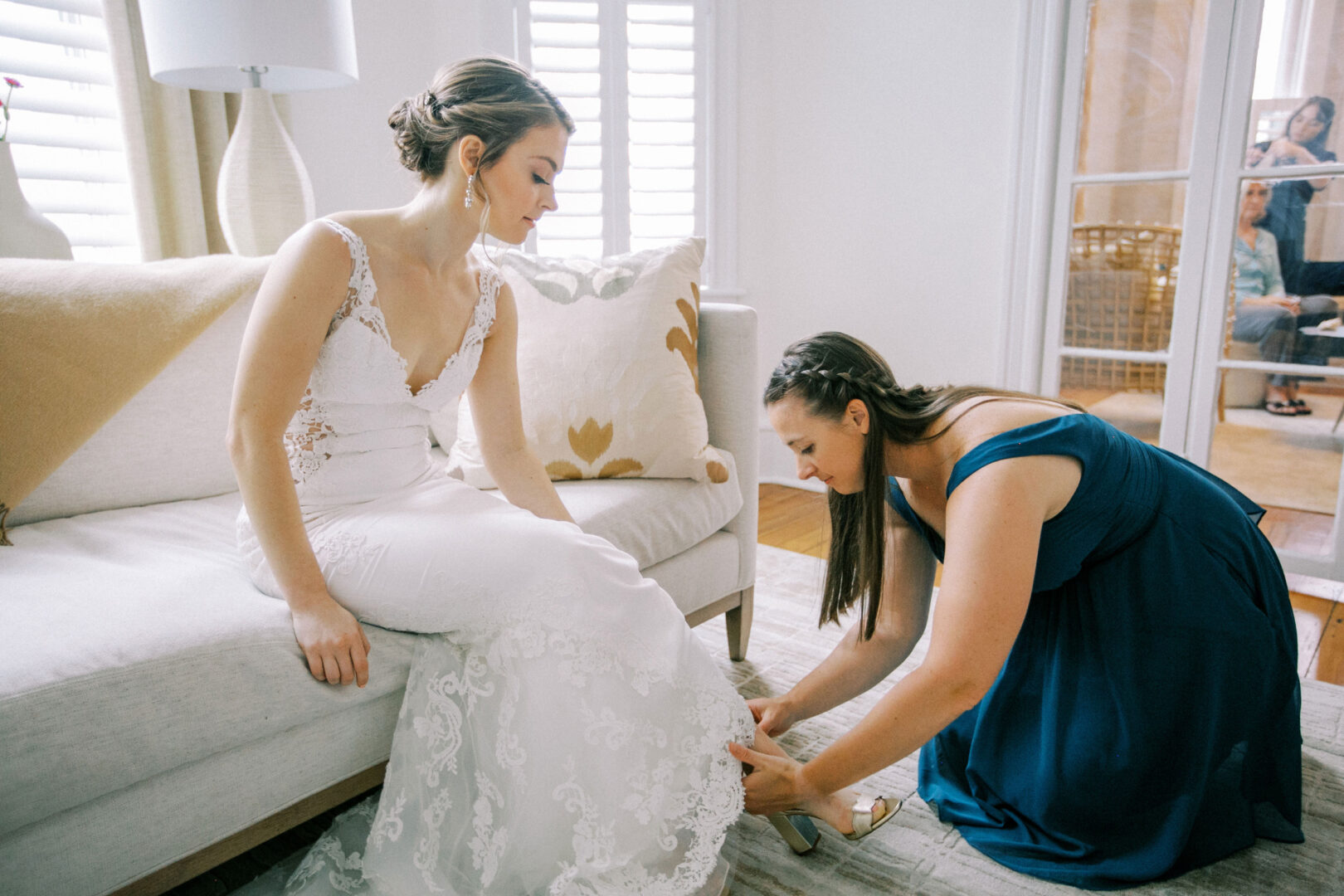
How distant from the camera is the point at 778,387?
1128 millimetres

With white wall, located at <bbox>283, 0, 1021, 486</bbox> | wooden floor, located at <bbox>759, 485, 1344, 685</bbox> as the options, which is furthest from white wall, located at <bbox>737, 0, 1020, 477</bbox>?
wooden floor, located at <bbox>759, 485, 1344, 685</bbox>

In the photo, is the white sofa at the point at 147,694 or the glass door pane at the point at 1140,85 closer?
the white sofa at the point at 147,694

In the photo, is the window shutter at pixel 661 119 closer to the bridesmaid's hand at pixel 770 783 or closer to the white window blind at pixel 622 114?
the white window blind at pixel 622 114

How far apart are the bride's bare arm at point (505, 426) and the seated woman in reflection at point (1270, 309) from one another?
209 cm

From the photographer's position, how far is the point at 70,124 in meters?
2.07

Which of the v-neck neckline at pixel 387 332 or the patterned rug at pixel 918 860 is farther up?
the v-neck neckline at pixel 387 332

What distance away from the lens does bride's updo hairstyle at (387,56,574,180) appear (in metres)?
1.15

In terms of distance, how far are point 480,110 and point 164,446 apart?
2.79ft

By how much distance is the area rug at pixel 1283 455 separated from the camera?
2330mm

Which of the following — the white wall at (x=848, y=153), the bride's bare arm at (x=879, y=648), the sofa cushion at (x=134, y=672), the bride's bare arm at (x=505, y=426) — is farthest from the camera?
the white wall at (x=848, y=153)

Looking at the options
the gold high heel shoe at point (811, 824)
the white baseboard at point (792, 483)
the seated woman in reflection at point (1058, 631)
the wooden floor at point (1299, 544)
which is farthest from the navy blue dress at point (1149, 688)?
the white baseboard at point (792, 483)

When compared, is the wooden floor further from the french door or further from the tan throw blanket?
the tan throw blanket

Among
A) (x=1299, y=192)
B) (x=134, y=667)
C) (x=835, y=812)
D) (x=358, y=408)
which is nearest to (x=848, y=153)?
(x=1299, y=192)

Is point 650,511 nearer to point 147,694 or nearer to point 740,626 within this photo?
point 740,626
